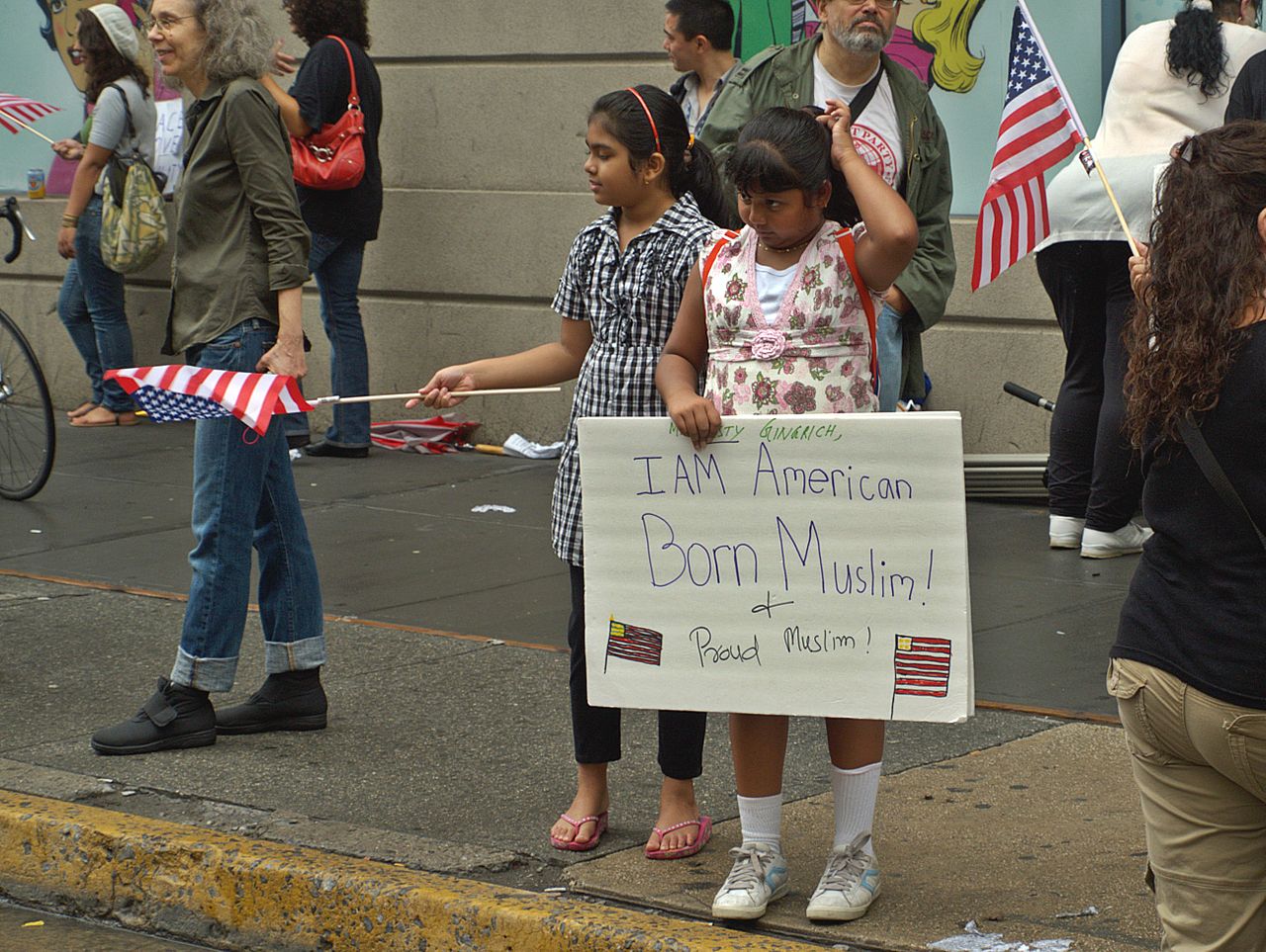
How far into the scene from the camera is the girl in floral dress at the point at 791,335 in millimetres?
3822

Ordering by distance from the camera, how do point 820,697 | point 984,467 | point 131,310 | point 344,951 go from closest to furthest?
point 820,697, point 344,951, point 984,467, point 131,310

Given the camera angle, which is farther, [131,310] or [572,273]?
[131,310]

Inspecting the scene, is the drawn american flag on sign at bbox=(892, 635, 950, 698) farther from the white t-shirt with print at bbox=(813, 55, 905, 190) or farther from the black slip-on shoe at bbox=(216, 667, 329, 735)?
the black slip-on shoe at bbox=(216, 667, 329, 735)

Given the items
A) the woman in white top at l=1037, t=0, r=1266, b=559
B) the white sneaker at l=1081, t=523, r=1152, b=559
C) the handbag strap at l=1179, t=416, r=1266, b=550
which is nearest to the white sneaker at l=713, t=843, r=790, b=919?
the handbag strap at l=1179, t=416, r=1266, b=550

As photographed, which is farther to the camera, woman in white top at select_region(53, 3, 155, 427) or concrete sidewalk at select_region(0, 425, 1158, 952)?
woman in white top at select_region(53, 3, 155, 427)

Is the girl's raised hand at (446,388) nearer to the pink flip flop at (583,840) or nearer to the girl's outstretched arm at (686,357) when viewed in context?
the girl's outstretched arm at (686,357)

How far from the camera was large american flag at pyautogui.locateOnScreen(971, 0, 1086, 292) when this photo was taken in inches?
168

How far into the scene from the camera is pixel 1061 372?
853cm

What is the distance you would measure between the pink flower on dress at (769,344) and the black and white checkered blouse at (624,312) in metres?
0.37

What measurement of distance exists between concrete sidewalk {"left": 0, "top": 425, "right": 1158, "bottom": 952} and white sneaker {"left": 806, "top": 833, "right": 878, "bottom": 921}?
3 cm

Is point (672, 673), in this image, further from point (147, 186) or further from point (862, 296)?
point (147, 186)

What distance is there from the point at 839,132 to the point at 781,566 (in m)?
0.86

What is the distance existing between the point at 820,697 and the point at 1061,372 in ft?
16.5

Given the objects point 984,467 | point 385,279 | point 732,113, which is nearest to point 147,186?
point 385,279
